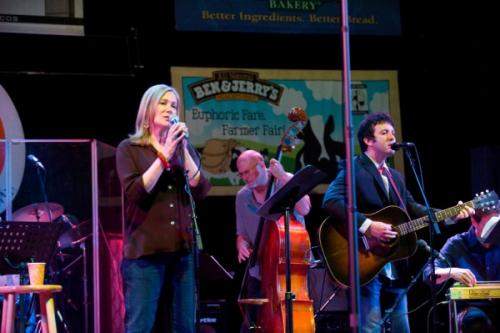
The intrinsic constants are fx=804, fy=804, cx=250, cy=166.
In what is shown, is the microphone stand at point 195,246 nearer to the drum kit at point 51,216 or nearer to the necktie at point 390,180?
the drum kit at point 51,216

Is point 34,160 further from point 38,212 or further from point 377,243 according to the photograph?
point 377,243

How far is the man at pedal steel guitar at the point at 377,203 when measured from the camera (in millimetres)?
5473

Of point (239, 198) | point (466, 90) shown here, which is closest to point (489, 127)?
point (466, 90)

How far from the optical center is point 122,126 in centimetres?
834

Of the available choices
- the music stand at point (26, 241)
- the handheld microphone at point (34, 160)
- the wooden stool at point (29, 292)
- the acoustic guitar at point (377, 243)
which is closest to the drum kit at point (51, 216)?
the handheld microphone at point (34, 160)

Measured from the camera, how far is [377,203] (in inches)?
225

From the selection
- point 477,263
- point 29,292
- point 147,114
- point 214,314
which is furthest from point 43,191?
point 477,263

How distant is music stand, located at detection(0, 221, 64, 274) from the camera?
5.10 m

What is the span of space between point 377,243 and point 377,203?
284 mm

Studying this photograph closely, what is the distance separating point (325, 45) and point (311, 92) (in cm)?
62

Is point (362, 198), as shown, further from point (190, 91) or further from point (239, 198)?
point (190, 91)

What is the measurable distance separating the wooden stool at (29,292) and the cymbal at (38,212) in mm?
840

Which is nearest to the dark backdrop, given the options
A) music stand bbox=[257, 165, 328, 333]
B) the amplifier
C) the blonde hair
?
the amplifier

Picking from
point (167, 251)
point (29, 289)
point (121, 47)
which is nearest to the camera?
point (167, 251)
